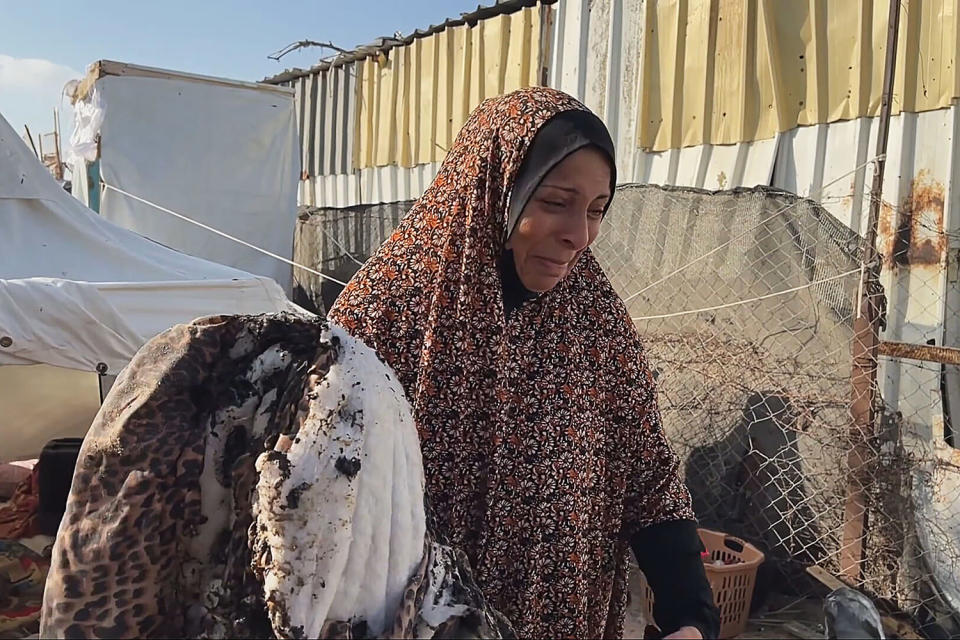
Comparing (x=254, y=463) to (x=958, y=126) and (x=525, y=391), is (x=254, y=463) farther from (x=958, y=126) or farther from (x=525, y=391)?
(x=958, y=126)

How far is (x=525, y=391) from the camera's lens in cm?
131

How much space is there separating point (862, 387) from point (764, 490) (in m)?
0.75

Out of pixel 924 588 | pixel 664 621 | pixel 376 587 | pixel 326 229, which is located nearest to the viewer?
pixel 376 587

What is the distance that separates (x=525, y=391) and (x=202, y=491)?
2.24 ft

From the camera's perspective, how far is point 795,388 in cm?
343

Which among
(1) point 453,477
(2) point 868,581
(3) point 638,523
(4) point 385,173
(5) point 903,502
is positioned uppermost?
(4) point 385,173

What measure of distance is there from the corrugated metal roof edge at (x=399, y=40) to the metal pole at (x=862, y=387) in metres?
2.91

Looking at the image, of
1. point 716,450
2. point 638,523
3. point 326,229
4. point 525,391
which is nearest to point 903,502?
point 716,450

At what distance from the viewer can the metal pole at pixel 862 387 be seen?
122 inches

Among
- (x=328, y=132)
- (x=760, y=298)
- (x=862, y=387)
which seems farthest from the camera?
(x=328, y=132)

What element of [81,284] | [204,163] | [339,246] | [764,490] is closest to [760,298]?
[764,490]

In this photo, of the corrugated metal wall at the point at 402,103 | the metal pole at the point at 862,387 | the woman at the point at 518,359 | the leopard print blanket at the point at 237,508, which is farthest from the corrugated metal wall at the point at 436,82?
the leopard print blanket at the point at 237,508

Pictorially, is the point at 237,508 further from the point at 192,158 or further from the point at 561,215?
the point at 192,158

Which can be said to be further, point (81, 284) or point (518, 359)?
point (81, 284)
